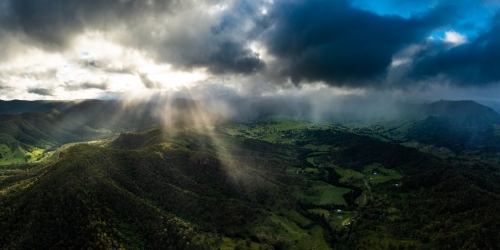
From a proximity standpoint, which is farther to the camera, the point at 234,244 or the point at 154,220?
the point at 234,244

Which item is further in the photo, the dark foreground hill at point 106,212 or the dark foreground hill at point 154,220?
the dark foreground hill at point 154,220

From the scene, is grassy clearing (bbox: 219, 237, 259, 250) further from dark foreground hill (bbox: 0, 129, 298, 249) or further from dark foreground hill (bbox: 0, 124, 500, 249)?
dark foreground hill (bbox: 0, 129, 298, 249)

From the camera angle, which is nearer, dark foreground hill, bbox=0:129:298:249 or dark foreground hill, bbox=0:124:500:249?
dark foreground hill, bbox=0:129:298:249

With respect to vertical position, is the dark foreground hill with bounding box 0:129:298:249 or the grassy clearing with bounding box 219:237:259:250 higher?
the dark foreground hill with bounding box 0:129:298:249

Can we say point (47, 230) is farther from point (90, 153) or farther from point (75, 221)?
point (90, 153)

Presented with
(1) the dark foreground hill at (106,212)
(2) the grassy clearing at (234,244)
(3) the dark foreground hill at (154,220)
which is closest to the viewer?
(1) the dark foreground hill at (106,212)

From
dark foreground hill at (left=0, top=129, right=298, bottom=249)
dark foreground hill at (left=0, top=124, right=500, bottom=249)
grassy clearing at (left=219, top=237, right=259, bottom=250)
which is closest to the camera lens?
dark foreground hill at (left=0, top=129, right=298, bottom=249)

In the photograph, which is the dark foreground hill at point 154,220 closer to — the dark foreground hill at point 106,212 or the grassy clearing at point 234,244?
the dark foreground hill at point 106,212

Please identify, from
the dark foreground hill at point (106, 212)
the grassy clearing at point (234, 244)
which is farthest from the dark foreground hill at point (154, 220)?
the grassy clearing at point (234, 244)

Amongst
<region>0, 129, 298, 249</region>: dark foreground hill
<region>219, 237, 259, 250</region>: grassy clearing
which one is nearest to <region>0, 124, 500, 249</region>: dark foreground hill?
<region>0, 129, 298, 249</region>: dark foreground hill

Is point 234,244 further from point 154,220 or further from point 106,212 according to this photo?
point 106,212

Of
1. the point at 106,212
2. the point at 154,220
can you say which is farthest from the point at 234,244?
the point at 106,212
